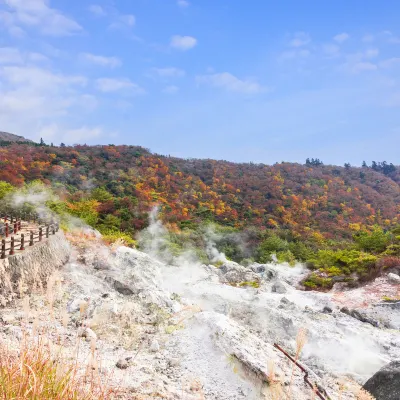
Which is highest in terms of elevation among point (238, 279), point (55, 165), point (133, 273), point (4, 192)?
point (55, 165)

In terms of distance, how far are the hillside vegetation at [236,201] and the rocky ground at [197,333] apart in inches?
309

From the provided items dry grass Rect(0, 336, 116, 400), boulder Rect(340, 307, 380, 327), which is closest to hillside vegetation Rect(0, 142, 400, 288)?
boulder Rect(340, 307, 380, 327)

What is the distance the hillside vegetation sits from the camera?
26062 millimetres

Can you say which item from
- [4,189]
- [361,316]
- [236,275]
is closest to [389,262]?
[361,316]

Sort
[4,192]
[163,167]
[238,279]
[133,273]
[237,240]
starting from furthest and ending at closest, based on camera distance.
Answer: [163,167] → [237,240] → [4,192] → [238,279] → [133,273]

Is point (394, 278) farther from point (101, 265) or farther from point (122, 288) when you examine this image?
point (101, 265)

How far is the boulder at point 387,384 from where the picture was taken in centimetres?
520

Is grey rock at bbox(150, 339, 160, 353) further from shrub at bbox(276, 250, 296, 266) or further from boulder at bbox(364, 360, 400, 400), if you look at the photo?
shrub at bbox(276, 250, 296, 266)

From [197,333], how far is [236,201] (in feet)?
132

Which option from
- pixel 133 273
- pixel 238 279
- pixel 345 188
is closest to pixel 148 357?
pixel 133 273

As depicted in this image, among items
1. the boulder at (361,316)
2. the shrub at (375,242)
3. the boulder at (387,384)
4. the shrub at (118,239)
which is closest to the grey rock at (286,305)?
the boulder at (361,316)

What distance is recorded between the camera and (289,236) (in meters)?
34.2

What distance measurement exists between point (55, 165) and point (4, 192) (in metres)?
18.5

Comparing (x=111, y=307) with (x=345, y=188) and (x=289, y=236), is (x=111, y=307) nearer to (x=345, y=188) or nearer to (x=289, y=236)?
(x=289, y=236)
